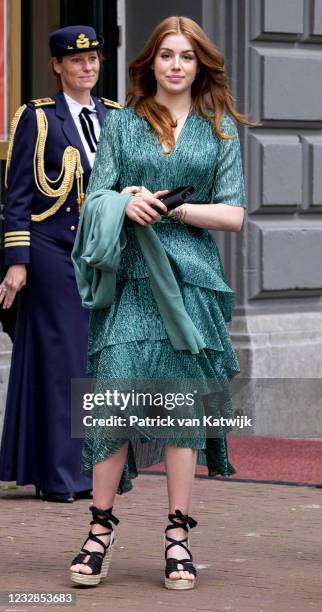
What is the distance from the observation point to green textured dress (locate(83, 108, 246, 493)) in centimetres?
548

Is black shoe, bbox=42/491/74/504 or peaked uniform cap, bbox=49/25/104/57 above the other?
peaked uniform cap, bbox=49/25/104/57

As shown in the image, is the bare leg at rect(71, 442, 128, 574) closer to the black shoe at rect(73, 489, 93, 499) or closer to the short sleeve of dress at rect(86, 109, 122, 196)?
the short sleeve of dress at rect(86, 109, 122, 196)

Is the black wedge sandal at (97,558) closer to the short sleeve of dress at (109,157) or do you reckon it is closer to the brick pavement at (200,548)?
the brick pavement at (200,548)

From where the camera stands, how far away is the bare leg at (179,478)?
5.51 meters

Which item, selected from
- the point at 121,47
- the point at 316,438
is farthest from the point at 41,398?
the point at 121,47

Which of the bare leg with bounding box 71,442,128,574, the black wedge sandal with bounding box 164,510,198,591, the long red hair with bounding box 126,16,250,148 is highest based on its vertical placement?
the long red hair with bounding box 126,16,250,148

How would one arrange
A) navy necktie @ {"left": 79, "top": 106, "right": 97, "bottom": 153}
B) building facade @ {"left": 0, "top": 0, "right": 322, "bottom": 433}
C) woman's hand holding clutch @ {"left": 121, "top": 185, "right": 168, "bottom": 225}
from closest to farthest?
woman's hand holding clutch @ {"left": 121, "top": 185, "right": 168, "bottom": 225}, navy necktie @ {"left": 79, "top": 106, "right": 97, "bottom": 153}, building facade @ {"left": 0, "top": 0, "right": 322, "bottom": 433}

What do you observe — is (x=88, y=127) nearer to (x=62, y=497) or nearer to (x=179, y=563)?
(x=62, y=497)

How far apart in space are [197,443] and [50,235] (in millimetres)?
2157

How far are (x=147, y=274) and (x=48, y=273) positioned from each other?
2017 millimetres

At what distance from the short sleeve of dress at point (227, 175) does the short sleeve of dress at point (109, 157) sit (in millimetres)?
348

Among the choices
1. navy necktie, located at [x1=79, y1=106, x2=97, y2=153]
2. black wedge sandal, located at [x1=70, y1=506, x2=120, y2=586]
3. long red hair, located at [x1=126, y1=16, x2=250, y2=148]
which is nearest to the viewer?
black wedge sandal, located at [x1=70, y1=506, x2=120, y2=586]

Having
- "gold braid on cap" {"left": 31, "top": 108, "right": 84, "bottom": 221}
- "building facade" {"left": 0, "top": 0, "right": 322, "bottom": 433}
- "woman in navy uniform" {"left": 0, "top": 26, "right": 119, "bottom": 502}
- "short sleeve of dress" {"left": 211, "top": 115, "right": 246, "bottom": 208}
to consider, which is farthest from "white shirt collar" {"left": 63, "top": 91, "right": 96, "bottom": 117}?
"building facade" {"left": 0, "top": 0, "right": 322, "bottom": 433}

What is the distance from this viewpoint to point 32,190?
24.3ft
